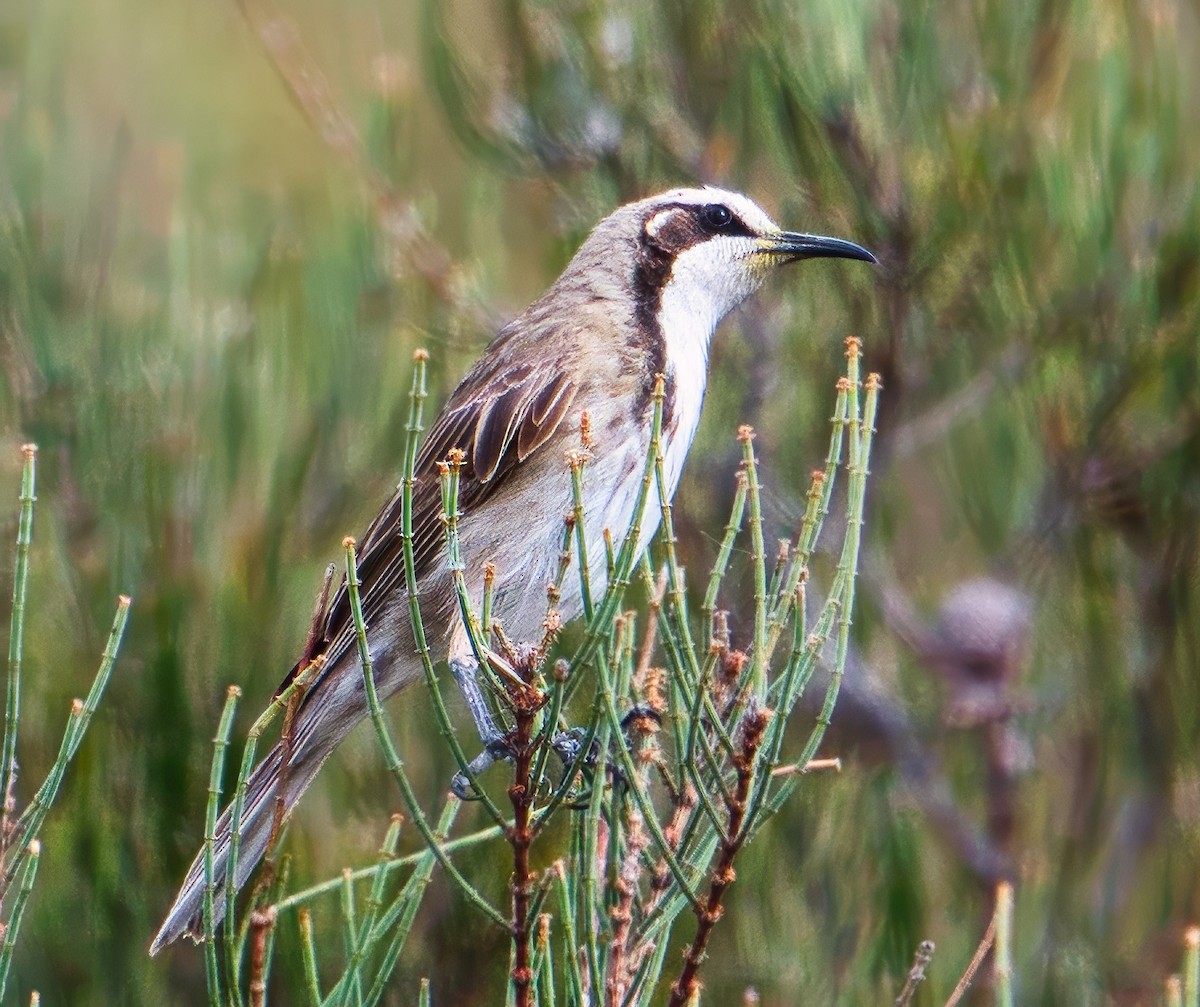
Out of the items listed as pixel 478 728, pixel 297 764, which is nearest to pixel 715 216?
pixel 478 728

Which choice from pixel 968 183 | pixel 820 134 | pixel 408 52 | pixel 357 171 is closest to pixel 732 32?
pixel 820 134

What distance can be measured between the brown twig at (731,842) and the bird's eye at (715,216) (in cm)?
201

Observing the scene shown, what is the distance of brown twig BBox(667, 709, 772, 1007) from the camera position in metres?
1.96

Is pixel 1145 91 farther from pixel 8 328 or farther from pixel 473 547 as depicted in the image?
pixel 8 328

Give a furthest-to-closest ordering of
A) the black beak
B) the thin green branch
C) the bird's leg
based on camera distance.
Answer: the black beak
the bird's leg
the thin green branch

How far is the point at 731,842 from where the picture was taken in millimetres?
1977

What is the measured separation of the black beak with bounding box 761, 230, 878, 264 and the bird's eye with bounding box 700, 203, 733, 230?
0.34 ft

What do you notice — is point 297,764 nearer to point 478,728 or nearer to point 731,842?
point 478,728

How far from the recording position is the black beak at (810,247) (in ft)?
11.7

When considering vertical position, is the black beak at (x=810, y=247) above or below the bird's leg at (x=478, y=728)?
above

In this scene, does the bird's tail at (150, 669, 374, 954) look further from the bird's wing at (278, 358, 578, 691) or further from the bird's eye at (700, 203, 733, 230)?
the bird's eye at (700, 203, 733, 230)

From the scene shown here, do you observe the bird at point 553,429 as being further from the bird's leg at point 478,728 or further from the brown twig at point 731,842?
the brown twig at point 731,842

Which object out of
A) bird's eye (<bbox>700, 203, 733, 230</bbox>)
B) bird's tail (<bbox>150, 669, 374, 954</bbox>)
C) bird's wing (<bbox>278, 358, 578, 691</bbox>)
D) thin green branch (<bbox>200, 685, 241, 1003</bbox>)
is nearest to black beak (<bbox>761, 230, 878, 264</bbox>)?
bird's eye (<bbox>700, 203, 733, 230</bbox>)

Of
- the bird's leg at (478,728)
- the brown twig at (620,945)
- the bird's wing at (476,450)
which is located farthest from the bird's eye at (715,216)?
the brown twig at (620,945)
